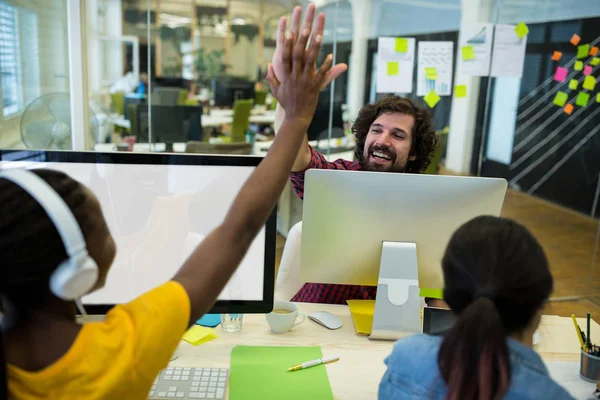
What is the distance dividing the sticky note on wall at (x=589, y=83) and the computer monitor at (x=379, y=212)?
324cm

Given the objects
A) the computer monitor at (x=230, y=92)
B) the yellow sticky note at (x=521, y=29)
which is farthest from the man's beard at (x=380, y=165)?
the computer monitor at (x=230, y=92)

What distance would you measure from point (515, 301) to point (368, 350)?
0.64m

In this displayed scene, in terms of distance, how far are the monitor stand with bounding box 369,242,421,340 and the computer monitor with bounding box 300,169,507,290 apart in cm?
4

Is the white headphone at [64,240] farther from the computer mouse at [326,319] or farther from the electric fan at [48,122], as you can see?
the electric fan at [48,122]

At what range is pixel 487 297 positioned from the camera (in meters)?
0.83

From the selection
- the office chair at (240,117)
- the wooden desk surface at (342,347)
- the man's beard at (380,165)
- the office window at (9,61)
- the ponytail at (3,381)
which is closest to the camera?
the ponytail at (3,381)

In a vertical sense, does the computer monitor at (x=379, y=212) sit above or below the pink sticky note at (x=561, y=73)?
below

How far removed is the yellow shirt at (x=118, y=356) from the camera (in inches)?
27.5

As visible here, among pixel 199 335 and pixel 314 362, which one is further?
pixel 199 335

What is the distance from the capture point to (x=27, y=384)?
2.29ft

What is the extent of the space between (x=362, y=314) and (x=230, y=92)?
4.93 m

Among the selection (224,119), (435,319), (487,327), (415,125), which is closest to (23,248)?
(487,327)

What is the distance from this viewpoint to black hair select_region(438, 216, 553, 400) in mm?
798

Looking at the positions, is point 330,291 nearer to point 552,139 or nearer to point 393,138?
point 393,138
